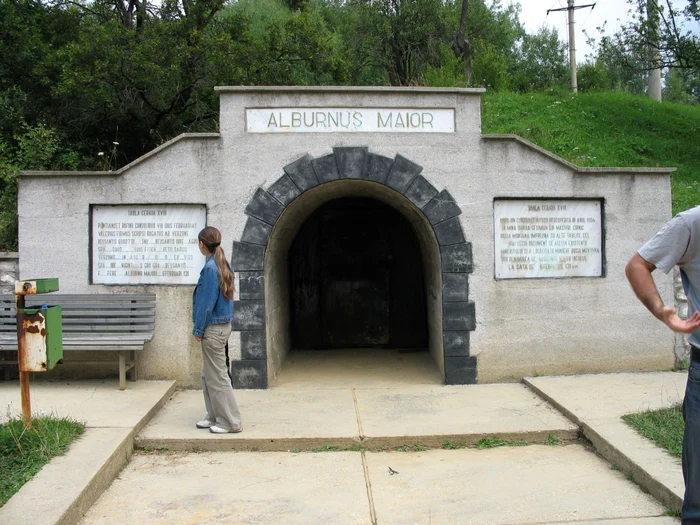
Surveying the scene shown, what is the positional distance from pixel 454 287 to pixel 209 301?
310 cm

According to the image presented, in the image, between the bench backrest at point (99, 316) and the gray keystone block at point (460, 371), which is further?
the gray keystone block at point (460, 371)

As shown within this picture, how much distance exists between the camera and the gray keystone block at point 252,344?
7.22 m

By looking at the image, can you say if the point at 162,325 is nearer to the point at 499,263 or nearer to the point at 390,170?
the point at 390,170

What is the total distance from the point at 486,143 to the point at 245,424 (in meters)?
4.10

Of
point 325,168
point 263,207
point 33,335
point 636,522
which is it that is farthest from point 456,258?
point 33,335

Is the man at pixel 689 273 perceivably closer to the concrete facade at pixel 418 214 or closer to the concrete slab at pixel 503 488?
the concrete slab at pixel 503 488

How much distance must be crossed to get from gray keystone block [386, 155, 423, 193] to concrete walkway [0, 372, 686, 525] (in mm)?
2318

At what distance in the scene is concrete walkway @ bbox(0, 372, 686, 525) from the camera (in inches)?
167

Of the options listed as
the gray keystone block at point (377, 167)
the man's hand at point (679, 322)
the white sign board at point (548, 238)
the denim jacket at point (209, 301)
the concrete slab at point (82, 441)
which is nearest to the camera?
the man's hand at point (679, 322)

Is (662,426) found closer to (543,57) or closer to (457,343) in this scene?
(457,343)

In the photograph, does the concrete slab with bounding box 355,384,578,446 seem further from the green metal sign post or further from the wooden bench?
the green metal sign post

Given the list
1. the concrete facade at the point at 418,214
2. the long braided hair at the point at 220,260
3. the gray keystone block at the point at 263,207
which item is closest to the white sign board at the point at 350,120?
the concrete facade at the point at 418,214

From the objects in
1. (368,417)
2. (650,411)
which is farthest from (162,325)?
(650,411)

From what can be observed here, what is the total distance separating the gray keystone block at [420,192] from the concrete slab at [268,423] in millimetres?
2293
